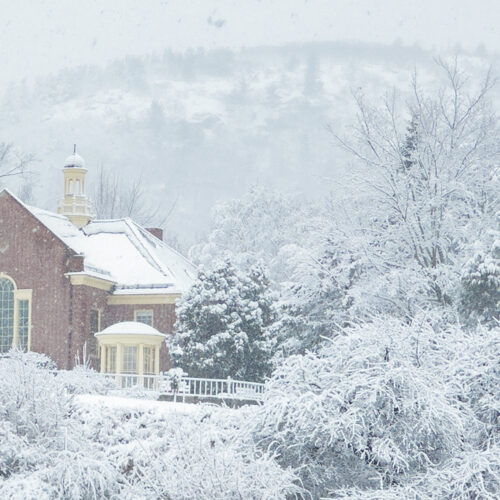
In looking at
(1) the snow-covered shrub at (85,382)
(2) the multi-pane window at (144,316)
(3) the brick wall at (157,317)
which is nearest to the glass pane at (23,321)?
(3) the brick wall at (157,317)

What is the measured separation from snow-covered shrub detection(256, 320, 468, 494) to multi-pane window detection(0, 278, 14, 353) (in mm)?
21037

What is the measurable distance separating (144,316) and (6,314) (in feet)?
15.6

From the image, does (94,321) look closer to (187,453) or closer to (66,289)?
(66,289)

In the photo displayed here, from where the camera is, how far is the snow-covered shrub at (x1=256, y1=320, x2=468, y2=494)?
12727 mm

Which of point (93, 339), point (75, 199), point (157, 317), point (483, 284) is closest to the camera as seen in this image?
point (483, 284)

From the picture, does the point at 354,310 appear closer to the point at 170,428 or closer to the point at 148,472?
the point at 170,428

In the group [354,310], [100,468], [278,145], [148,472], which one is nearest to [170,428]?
[100,468]

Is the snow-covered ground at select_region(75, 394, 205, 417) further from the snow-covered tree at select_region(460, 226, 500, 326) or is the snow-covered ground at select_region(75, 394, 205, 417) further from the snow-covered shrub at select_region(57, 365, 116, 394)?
the snow-covered tree at select_region(460, 226, 500, 326)

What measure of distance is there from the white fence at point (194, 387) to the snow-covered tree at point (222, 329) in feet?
4.15

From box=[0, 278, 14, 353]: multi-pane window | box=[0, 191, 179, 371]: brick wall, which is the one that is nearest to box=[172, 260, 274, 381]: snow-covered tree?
box=[0, 191, 179, 371]: brick wall

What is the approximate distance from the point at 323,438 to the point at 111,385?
1158 centimetres

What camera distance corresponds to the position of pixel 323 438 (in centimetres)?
1309

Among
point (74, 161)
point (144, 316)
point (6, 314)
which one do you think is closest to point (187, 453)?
point (144, 316)

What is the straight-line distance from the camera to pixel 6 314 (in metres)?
33.2
